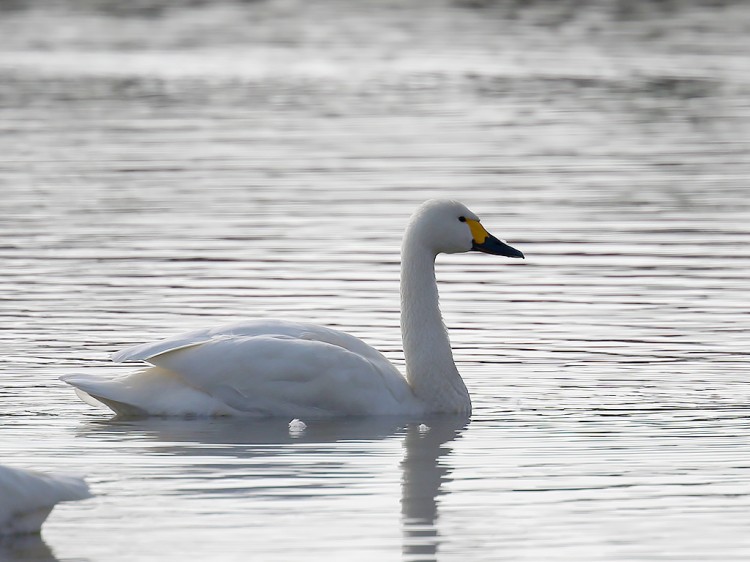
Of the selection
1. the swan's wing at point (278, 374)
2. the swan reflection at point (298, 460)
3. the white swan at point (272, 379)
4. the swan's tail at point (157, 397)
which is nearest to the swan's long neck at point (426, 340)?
the white swan at point (272, 379)

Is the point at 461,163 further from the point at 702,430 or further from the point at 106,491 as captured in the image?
the point at 106,491

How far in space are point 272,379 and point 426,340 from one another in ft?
3.34

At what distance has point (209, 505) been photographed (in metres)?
7.91

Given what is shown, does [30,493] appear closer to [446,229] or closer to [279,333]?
[279,333]

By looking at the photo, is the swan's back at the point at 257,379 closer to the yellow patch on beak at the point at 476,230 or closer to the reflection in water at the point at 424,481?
the reflection in water at the point at 424,481

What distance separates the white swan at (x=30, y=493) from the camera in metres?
7.18

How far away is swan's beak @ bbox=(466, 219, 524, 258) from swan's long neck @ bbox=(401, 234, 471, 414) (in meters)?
0.27

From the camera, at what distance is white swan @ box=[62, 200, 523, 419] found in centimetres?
997

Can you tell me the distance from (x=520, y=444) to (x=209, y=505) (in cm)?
197

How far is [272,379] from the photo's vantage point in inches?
394

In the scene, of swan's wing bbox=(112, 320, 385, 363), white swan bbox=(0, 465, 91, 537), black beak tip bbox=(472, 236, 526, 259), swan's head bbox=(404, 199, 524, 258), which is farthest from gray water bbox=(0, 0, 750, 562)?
swan's head bbox=(404, 199, 524, 258)

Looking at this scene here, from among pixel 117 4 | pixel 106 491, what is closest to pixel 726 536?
pixel 106 491

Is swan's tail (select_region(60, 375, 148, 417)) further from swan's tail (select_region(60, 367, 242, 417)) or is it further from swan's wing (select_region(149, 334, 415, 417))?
swan's wing (select_region(149, 334, 415, 417))

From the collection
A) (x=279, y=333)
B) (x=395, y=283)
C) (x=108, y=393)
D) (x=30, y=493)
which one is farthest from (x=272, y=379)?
(x=395, y=283)
